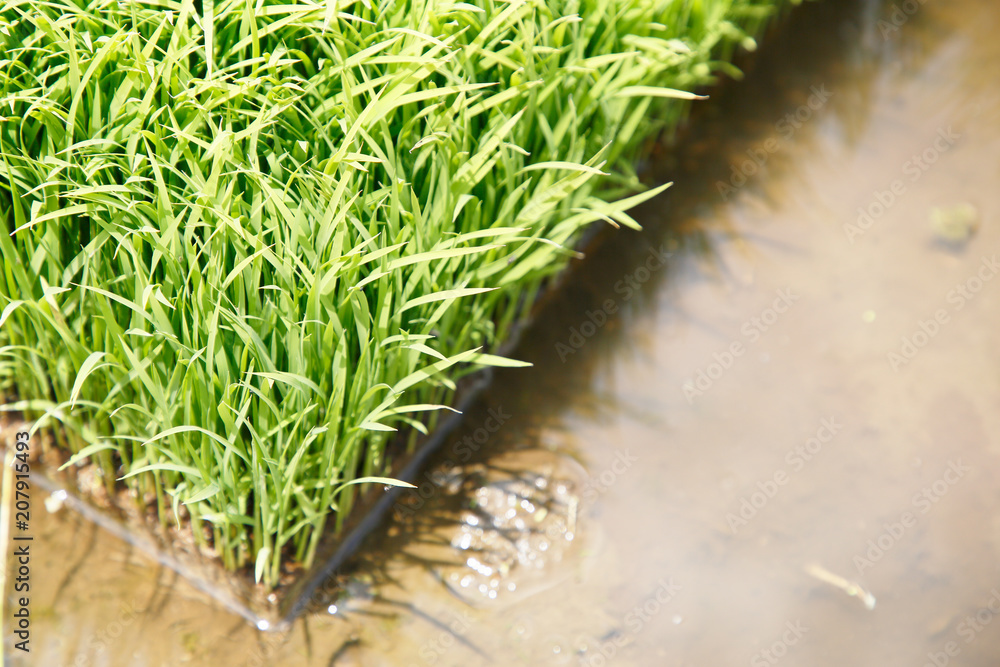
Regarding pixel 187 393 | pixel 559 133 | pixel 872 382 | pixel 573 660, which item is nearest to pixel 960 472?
pixel 872 382

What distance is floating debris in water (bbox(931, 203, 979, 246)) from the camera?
2.58 metres

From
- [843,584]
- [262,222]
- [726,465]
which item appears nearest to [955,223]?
[726,465]

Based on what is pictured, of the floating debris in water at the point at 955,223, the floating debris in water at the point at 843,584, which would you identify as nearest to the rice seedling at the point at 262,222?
the floating debris in water at the point at 843,584

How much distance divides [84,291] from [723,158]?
212 cm

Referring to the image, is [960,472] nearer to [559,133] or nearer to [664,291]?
[664,291]

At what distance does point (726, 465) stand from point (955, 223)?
1241mm

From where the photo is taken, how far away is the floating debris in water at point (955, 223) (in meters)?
2.58

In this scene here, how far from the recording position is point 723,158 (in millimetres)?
2795

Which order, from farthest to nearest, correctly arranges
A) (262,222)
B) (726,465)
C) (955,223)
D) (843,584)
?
(955,223), (726,465), (843,584), (262,222)

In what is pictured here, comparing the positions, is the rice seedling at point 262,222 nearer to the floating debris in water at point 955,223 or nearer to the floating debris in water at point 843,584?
the floating debris in water at point 843,584

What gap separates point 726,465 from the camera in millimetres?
2143

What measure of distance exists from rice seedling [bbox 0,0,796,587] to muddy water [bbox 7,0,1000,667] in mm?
275

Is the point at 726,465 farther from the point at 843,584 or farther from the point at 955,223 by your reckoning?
the point at 955,223

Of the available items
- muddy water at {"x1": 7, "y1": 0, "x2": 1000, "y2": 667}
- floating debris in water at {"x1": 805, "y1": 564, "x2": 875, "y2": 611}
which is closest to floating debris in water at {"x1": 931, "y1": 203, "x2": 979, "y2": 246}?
muddy water at {"x1": 7, "y1": 0, "x2": 1000, "y2": 667}
